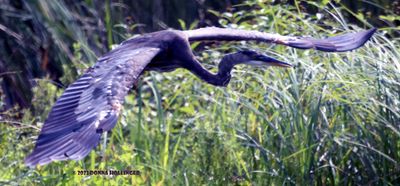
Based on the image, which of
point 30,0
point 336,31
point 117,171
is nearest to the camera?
point 117,171

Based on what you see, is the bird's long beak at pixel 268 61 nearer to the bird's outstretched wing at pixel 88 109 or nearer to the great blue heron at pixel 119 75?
the great blue heron at pixel 119 75

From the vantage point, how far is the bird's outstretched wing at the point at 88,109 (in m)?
4.98

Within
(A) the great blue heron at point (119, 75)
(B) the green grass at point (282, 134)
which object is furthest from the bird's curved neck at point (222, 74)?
(B) the green grass at point (282, 134)

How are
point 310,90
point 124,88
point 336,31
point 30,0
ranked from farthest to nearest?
point 30,0
point 336,31
point 310,90
point 124,88

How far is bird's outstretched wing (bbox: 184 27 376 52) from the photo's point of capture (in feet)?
20.9

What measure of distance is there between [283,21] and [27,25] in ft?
6.64

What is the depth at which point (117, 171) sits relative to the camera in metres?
6.01

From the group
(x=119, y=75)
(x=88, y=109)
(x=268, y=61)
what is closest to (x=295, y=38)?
(x=268, y=61)

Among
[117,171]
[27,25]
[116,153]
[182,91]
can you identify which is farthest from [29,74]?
[117,171]

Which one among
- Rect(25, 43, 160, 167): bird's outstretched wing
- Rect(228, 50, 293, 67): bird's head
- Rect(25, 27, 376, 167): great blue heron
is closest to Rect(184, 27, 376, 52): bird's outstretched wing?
Result: Rect(25, 27, 376, 167): great blue heron

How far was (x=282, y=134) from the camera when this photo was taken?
642cm

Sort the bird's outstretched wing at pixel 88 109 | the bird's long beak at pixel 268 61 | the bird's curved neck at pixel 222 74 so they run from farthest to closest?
the bird's curved neck at pixel 222 74
the bird's long beak at pixel 268 61
the bird's outstretched wing at pixel 88 109

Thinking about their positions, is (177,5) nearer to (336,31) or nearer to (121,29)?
(121,29)

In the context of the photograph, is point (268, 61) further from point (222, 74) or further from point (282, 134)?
point (282, 134)
